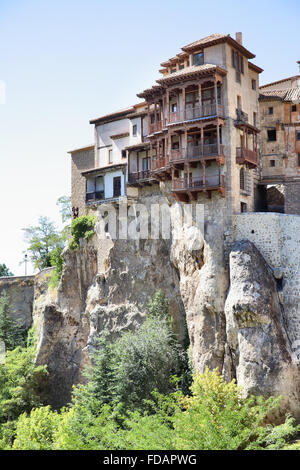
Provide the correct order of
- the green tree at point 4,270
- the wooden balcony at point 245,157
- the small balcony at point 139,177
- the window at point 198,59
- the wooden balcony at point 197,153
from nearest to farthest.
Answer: the wooden balcony at point 197,153 < the wooden balcony at point 245,157 < the window at point 198,59 < the small balcony at point 139,177 < the green tree at point 4,270

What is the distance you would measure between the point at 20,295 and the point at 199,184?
30.2m

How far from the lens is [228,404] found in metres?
34.2

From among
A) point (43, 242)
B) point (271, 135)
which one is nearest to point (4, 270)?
point (43, 242)

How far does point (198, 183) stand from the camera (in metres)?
44.1

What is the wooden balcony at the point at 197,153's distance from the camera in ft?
142

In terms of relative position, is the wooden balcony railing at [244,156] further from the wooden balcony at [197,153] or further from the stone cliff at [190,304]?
the stone cliff at [190,304]

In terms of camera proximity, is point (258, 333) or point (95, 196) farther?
point (95, 196)

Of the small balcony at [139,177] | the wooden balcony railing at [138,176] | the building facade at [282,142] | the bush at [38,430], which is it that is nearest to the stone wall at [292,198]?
the building facade at [282,142]

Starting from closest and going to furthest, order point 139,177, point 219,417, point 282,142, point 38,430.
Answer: point 219,417, point 38,430, point 282,142, point 139,177

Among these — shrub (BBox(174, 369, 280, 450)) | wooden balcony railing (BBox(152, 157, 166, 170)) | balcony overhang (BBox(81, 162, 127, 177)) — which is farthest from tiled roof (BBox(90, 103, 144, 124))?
shrub (BBox(174, 369, 280, 450))

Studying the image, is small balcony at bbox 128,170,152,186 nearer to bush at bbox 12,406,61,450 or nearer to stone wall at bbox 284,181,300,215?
stone wall at bbox 284,181,300,215

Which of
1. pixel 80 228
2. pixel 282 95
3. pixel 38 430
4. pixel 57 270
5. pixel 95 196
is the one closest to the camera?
pixel 38 430

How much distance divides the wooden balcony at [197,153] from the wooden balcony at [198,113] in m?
1.88

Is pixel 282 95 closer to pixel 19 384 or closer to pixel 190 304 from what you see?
Result: pixel 190 304
